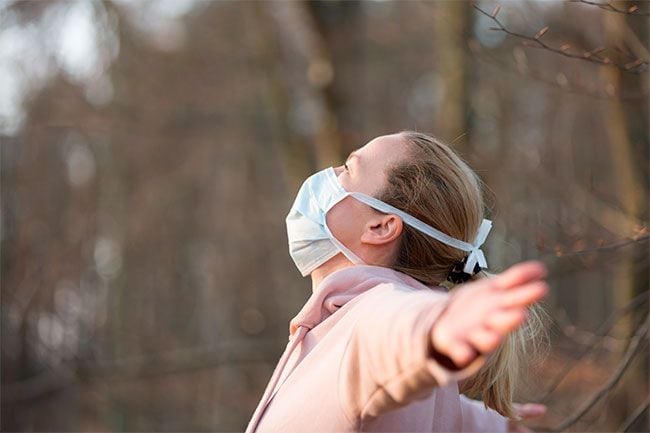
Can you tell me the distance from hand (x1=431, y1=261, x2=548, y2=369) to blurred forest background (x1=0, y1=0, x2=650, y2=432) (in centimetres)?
172

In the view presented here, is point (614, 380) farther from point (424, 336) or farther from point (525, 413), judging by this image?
point (424, 336)

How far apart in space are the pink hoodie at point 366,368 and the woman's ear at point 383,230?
10 centimetres

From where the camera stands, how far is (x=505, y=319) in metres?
Result: 1.74

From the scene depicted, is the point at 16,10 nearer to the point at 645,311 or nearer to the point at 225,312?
the point at 645,311

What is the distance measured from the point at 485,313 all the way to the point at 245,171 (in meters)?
19.5

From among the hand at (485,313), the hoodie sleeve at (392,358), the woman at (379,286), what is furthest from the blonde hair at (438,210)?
the hand at (485,313)

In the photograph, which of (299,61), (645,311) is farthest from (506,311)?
(299,61)

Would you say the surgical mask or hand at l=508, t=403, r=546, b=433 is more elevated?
the surgical mask

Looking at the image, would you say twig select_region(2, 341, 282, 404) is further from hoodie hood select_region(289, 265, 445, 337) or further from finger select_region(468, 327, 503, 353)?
finger select_region(468, 327, 503, 353)

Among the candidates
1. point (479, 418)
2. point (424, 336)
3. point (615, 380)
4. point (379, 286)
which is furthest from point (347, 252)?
point (615, 380)

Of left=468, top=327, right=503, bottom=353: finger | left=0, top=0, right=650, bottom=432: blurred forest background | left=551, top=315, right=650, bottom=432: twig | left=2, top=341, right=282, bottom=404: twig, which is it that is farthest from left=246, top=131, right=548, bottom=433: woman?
left=2, top=341, right=282, bottom=404: twig

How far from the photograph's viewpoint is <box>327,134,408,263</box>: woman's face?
2.98 meters

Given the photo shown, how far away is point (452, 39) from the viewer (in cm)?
791

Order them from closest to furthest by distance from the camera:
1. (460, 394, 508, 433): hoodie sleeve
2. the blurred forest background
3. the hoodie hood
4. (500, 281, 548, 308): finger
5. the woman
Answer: (500, 281, 548, 308): finger → the woman → the hoodie hood → (460, 394, 508, 433): hoodie sleeve → the blurred forest background
